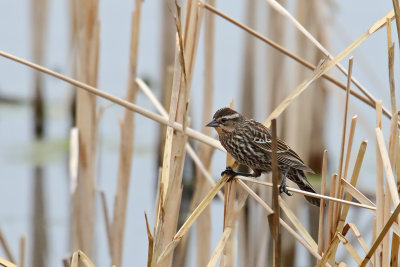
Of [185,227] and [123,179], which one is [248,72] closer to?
[123,179]

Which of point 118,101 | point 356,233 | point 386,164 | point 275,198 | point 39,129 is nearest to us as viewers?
point 275,198

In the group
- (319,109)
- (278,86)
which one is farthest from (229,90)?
(278,86)

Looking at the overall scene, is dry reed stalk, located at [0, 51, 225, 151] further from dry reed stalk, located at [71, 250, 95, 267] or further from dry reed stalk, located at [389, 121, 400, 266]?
dry reed stalk, located at [389, 121, 400, 266]

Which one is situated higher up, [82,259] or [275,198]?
[275,198]

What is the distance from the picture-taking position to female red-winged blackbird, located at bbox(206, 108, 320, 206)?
3027mm

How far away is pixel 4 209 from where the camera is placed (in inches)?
210

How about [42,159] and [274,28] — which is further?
[42,159]

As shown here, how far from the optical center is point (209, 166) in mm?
3271

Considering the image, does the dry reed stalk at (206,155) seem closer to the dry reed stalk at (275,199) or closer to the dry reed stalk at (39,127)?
the dry reed stalk at (275,199)

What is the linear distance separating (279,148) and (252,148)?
11 centimetres

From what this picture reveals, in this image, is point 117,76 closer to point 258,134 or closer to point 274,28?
point 274,28

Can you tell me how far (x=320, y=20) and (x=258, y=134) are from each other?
1.50 m

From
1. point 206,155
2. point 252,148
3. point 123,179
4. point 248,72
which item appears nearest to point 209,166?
point 206,155

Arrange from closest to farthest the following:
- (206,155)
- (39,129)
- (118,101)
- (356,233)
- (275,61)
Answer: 1. (356,233)
2. (118,101)
3. (206,155)
4. (275,61)
5. (39,129)
